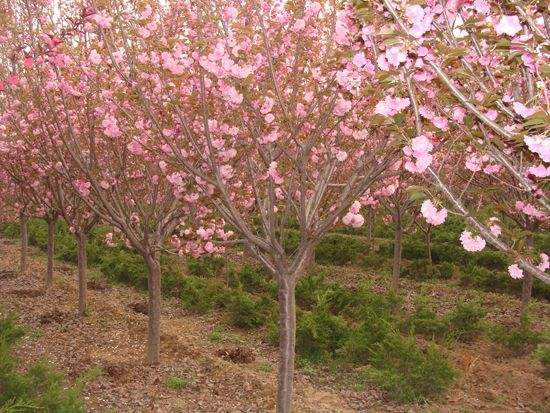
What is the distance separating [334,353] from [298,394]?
4.46 ft

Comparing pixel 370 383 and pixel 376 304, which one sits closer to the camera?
pixel 370 383

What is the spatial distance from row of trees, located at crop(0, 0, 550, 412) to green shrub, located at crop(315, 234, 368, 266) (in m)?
7.23

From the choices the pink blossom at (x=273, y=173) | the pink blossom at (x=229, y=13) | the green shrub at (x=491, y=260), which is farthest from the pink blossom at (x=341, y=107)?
the green shrub at (x=491, y=260)

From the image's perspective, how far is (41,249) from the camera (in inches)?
578

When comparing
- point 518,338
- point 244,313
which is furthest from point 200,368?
point 518,338

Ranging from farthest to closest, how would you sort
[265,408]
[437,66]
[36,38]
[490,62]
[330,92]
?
[265,408]
[36,38]
[330,92]
[490,62]
[437,66]

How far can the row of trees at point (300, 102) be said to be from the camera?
2627 mm

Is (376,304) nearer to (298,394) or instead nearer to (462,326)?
(462,326)

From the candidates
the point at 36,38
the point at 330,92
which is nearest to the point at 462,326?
the point at 330,92

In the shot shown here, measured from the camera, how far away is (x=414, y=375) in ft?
20.7

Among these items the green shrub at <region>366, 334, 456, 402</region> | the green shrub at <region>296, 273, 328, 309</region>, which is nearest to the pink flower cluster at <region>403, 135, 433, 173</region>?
the green shrub at <region>366, 334, 456, 402</region>

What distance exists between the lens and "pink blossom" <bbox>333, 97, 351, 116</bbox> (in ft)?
14.0

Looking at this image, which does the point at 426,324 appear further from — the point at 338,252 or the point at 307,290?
the point at 338,252

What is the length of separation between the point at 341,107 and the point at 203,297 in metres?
6.21
